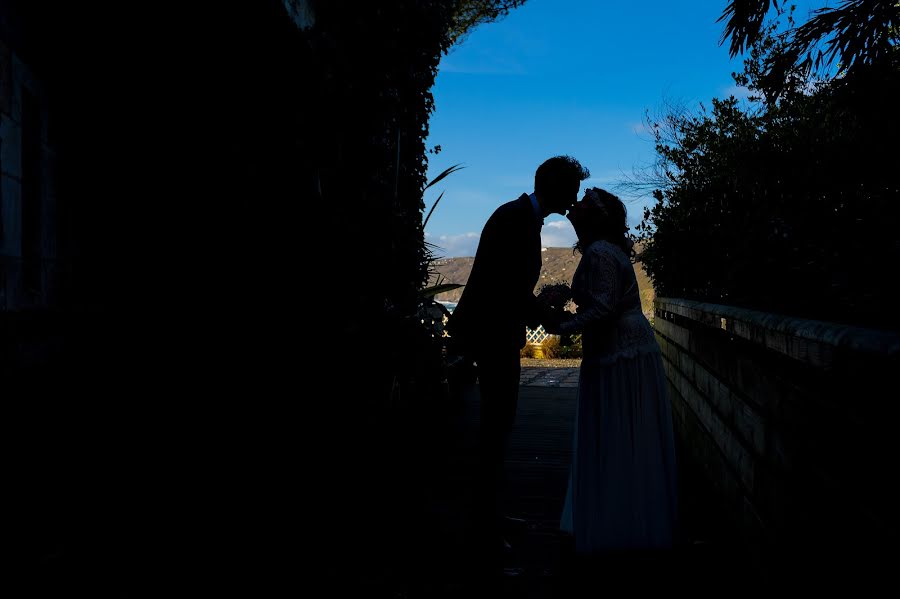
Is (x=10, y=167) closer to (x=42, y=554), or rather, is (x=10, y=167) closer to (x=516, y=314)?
(x=42, y=554)

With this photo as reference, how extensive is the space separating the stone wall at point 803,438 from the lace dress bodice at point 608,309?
433 mm

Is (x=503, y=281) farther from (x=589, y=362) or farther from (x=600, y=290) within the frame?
(x=589, y=362)

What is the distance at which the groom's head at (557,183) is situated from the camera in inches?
143

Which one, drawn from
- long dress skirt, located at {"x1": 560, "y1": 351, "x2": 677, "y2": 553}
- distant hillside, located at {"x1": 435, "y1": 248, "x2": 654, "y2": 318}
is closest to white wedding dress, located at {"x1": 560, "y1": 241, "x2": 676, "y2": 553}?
long dress skirt, located at {"x1": 560, "y1": 351, "x2": 677, "y2": 553}

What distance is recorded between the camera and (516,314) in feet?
11.6

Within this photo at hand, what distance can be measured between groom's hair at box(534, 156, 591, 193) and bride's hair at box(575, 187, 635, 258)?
0.15m

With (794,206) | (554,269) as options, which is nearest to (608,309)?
(794,206)

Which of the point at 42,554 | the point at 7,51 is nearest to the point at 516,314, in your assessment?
the point at 42,554

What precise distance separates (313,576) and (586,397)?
1.58 m

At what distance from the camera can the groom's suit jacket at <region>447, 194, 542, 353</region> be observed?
3.52m

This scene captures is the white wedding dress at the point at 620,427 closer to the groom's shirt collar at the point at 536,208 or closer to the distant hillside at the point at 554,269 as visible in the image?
the groom's shirt collar at the point at 536,208

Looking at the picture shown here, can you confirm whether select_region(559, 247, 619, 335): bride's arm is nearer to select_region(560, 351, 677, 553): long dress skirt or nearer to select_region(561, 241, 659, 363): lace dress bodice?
select_region(561, 241, 659, 363): lace dress bodice

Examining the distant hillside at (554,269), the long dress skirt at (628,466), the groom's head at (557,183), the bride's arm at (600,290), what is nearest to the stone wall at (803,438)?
the long dress skirt at (628,466)

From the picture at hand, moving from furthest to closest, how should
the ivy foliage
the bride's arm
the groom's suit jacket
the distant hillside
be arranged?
the distant hillside
the ivy foliage
the groom's suit jacket
the bride's arm
